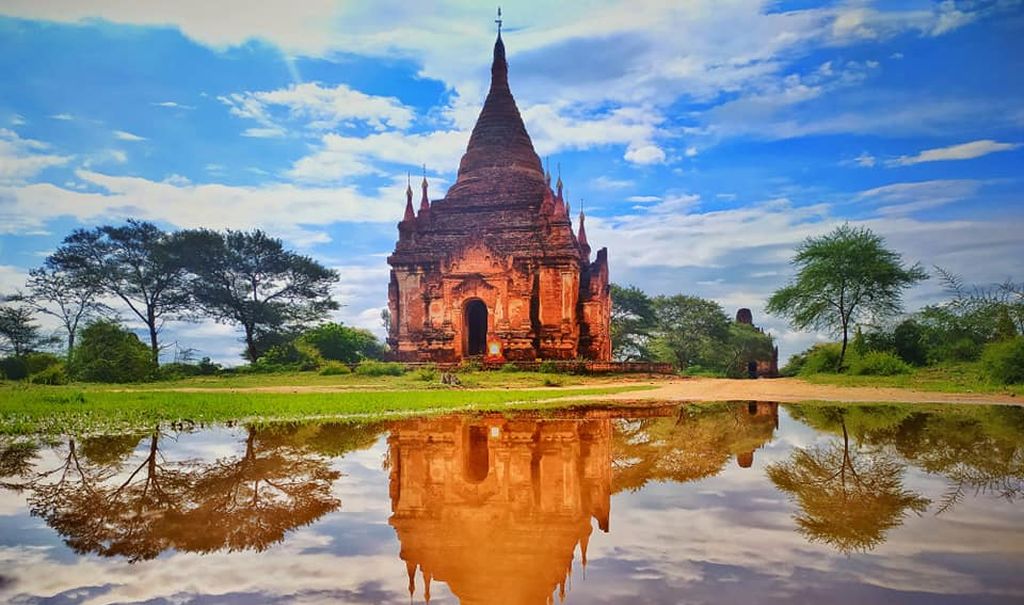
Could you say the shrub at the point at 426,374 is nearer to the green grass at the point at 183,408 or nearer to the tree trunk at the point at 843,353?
the green grass at the point at 183,408

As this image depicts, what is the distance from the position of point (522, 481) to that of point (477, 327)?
2775 cm

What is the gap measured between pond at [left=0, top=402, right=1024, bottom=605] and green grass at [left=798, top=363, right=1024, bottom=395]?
43.3ft

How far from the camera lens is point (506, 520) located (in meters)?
5.61

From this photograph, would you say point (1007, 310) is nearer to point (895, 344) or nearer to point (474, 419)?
point (895, 344)

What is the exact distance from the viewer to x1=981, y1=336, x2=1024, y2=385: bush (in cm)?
2159

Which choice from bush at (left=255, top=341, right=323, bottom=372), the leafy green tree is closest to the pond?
bush at (left=255, top=341, right=323, bottom=372)

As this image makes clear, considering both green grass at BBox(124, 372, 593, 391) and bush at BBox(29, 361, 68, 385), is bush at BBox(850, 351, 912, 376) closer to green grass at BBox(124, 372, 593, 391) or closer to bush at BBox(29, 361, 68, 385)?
green grass at BBox(124, 372, 593, 391)

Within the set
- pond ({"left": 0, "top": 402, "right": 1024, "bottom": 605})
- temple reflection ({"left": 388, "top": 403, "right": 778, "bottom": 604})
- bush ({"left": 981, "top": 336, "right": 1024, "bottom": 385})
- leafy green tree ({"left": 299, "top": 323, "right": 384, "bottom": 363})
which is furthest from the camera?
leafy green tree ({"left": 299, "top": 323, "right": 384, "bottom": 363})

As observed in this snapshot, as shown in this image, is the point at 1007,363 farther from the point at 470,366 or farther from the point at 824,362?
the point at 470,366

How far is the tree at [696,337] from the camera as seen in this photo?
150 ft

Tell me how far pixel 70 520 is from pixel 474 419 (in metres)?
7.80

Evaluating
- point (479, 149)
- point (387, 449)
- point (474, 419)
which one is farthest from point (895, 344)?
point (387, 449)

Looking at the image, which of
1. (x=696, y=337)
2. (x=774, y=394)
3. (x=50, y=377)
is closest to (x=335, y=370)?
(x=50, y=377)

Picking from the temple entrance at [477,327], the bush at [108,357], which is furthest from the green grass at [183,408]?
the temple entrance at [477,327]
